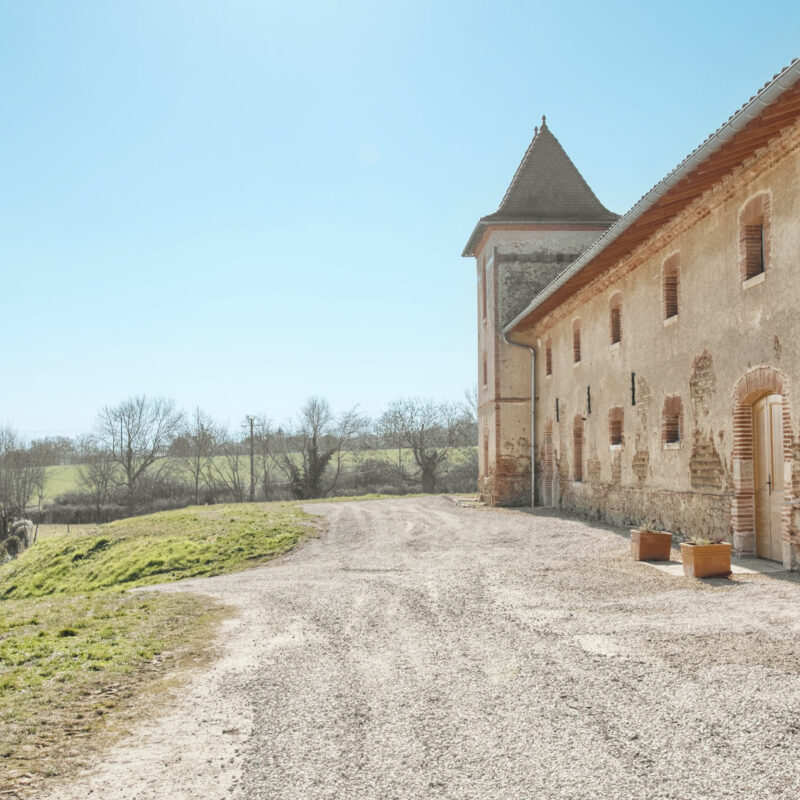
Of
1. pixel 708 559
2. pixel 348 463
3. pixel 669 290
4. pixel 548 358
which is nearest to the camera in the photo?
pixel 708 559

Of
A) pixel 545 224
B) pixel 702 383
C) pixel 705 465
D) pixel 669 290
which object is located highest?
pixel 545 224

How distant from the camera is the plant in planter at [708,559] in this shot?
9625mm

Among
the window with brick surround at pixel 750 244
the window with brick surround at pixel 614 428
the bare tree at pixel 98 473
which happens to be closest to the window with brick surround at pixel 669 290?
the window with brick surround at pixel 750 244

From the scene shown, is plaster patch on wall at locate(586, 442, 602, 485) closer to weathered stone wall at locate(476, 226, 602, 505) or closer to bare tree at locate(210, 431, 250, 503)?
weathered stone wall at locate(476, 226, 602, 505)

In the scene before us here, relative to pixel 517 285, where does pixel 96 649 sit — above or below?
below

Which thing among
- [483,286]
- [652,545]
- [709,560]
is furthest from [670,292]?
[483,286]

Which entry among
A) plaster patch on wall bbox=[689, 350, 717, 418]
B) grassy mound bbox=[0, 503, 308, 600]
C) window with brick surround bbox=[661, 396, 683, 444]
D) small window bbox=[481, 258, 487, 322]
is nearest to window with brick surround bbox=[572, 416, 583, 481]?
window with brick surround bbox=[661, 396, 683, 444]

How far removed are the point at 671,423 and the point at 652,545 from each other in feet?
12.4

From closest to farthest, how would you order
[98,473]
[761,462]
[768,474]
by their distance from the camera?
[768,474], [761,462], [98,473]

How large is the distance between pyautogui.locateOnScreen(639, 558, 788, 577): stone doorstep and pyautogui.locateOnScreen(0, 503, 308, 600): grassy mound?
8345mm

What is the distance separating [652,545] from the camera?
11.5m

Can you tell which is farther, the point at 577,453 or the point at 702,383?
the point at 577,453

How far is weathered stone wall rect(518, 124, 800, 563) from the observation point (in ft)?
33.3

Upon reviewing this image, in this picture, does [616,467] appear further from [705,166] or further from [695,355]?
[705,166]
